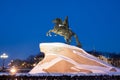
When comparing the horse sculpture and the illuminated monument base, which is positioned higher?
the horse sculpture

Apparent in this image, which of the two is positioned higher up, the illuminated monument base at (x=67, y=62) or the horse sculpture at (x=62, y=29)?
the horse sculpture at (x=62, y=29)

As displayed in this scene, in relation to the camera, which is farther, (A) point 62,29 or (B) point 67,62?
(A) point 62,29

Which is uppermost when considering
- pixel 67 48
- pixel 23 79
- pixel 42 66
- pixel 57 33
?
pixel 57 33

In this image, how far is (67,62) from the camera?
24.9 m

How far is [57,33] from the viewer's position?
2684 cm

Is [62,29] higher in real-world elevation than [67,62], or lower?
higher

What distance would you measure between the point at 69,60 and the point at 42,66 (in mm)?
2521

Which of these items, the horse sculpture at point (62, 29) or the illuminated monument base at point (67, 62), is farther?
the horse sculpture at point (62, 29)

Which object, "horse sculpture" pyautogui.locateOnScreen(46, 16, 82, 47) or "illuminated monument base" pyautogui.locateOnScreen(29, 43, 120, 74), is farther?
"horse sculpture" pyautogui.locateOnScreen(46, 16, 82, 47)

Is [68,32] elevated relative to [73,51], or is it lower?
elevated

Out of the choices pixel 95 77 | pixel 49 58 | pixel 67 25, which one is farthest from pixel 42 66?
pixel 95 77

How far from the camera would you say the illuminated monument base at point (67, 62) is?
980 inches

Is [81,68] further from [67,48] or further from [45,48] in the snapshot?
[45,48]

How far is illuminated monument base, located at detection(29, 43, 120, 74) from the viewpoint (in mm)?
24891
